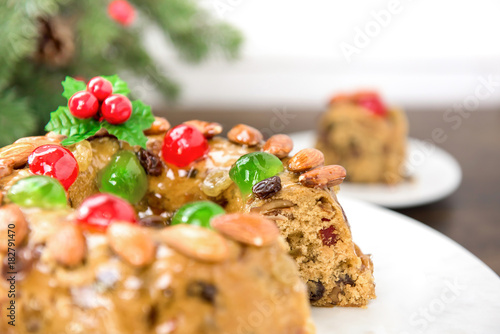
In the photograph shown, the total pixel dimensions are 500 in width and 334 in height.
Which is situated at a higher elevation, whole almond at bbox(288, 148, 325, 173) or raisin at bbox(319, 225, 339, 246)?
whole almond at bbox(288, 148, 325, 173)

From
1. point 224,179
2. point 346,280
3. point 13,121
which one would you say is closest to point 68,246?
point 224,179

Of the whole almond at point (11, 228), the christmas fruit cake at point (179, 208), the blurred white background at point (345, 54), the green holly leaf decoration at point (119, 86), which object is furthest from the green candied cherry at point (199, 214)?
the blurred white background at point (345, 54)

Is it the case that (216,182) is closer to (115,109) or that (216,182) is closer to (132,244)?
(115,109)

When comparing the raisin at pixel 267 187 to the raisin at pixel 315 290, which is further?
the raisin at pixel 315 290

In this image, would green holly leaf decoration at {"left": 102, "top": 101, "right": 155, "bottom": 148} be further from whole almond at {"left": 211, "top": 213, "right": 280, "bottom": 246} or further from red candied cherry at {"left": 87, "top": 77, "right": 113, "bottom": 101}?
whole almond at {"left": 211, "top": 213, "right": 280, "bottom": 246}

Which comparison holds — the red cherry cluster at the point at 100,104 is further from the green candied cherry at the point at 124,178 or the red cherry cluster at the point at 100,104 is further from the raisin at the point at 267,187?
the raisin at the point at 267,187

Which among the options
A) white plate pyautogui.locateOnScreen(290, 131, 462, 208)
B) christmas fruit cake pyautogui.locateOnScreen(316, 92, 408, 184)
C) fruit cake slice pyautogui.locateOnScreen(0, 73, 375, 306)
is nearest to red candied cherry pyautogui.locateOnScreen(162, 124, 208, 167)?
fruit cake slice pyautogui.locateOnScreen(0, 73, 375, 306)
